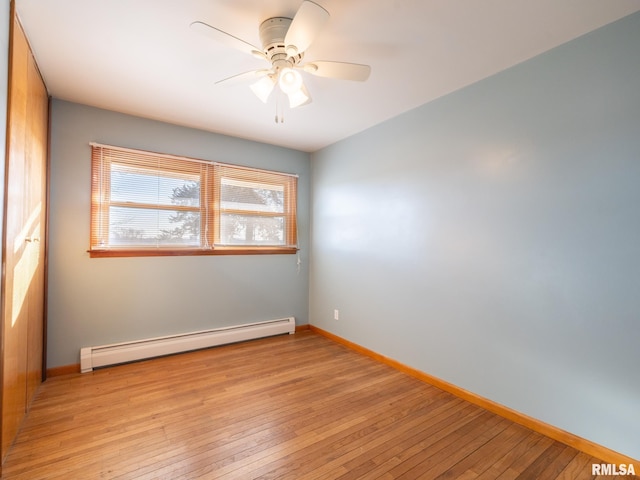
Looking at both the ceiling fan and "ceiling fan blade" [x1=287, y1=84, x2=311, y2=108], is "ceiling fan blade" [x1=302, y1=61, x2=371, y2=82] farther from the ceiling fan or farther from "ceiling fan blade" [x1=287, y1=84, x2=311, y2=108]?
"ceiling fan blade" [x1=287, y1=84, x2=311, y2=108]

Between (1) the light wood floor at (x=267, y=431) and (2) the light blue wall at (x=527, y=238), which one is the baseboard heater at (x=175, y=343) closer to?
(1) the light wood floor at (x=267, y=431)

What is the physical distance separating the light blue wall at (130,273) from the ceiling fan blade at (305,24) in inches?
87.8

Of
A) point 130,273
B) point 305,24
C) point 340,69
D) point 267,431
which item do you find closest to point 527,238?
point 340,69

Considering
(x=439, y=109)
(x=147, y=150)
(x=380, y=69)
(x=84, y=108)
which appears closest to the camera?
(x=380, y=69)

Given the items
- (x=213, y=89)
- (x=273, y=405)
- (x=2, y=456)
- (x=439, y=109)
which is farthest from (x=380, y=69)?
(x=2, y=456)

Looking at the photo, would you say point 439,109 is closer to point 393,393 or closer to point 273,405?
point 393,393

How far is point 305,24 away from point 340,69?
A: 401mm

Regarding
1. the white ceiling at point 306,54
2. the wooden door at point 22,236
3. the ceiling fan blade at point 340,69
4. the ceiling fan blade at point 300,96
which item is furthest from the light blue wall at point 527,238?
the wooden door at point 22,236

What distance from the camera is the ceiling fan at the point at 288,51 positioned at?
1.46m

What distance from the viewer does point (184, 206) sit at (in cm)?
328

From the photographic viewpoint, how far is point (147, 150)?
10.1 feet

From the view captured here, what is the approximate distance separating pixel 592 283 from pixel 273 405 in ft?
7.48

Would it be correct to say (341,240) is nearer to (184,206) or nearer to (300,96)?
(184,206)

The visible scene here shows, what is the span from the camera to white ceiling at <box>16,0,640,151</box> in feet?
5.33
